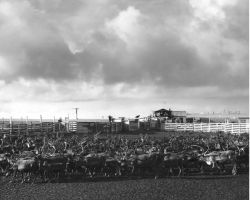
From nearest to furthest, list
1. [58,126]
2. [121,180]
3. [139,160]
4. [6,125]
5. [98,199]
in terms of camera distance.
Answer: [98,199]
[121,180]
[139,160]
[6,125]
[58,126]

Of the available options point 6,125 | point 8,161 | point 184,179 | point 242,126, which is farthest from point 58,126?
point 184,179

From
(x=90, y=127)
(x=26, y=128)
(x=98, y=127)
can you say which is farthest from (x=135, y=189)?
(x=98, y=127)

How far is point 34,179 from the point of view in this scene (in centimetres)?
1625

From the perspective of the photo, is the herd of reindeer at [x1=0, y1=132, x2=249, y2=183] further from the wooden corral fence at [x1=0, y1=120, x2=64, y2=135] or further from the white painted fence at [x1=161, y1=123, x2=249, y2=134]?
the white painted fence at [x1=161, y1=123, x2=249, y2=134]

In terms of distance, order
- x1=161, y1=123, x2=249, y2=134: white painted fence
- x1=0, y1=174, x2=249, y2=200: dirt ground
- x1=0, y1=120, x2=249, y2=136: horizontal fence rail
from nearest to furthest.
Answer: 1. x1=0, y1=174, x2=249, y2=200: dirt ground
2. x1=0, y1=120, x2=249, y2=136: horizontal fence rail
3. x1=161, y1=123, x2=249, y2=134: white painted fence

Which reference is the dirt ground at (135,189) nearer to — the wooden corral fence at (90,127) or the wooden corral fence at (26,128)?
the wooden corral fence at (26,128)

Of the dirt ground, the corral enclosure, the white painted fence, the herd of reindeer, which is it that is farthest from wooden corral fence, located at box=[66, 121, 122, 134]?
the dirt ground

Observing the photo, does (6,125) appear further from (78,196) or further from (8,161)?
(78,196)

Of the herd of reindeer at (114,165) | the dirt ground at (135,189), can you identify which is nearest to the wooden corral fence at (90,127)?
the herd of reindeer at (114,165)

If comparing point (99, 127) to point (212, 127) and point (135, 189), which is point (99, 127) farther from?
point (135, 189)

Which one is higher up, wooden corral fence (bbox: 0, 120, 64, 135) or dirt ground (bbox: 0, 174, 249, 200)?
wooden corral fence (bbox: 0, 120, 64, 135)

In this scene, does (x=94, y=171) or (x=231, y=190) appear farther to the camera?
(x=94, y=171)

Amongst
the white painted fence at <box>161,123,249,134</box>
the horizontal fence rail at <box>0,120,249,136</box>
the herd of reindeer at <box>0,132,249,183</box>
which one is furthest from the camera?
the white painted fence at <box>161,123,249,134</box>

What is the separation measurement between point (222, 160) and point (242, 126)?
24721 millimetres
